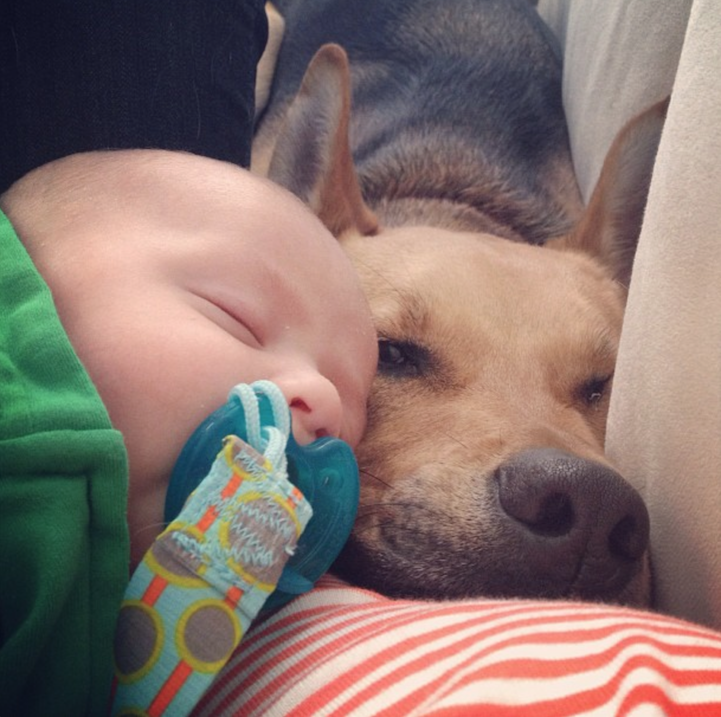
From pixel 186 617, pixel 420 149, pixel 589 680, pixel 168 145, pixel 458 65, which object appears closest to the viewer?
pixel 589 680

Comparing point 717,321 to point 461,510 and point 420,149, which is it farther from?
point 420,149

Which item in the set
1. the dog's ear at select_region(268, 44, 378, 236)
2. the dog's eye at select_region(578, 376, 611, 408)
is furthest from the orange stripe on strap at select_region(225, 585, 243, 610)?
the dog's ear at select_region(268, 44, 378, 236)

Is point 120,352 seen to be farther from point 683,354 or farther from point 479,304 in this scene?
point 479,304

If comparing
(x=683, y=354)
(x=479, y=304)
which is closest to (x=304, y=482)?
(x=683, y=354)

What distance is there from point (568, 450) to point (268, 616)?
449 millimetres

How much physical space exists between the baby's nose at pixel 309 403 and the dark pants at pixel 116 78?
76cm

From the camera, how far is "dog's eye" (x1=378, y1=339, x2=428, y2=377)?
1.31 meters

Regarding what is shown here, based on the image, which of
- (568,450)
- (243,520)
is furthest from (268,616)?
(568,450)

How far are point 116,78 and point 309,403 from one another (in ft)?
2.95

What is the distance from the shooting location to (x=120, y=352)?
0.76 meters

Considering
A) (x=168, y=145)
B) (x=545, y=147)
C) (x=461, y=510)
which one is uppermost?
(x=168, y=145)

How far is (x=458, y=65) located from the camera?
2699mm

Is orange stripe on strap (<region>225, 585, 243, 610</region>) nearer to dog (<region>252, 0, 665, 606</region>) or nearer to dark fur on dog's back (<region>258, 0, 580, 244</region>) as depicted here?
dog (<region>252, 0, 665, 606</region>)

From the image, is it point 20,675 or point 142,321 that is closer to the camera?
point 20,675
